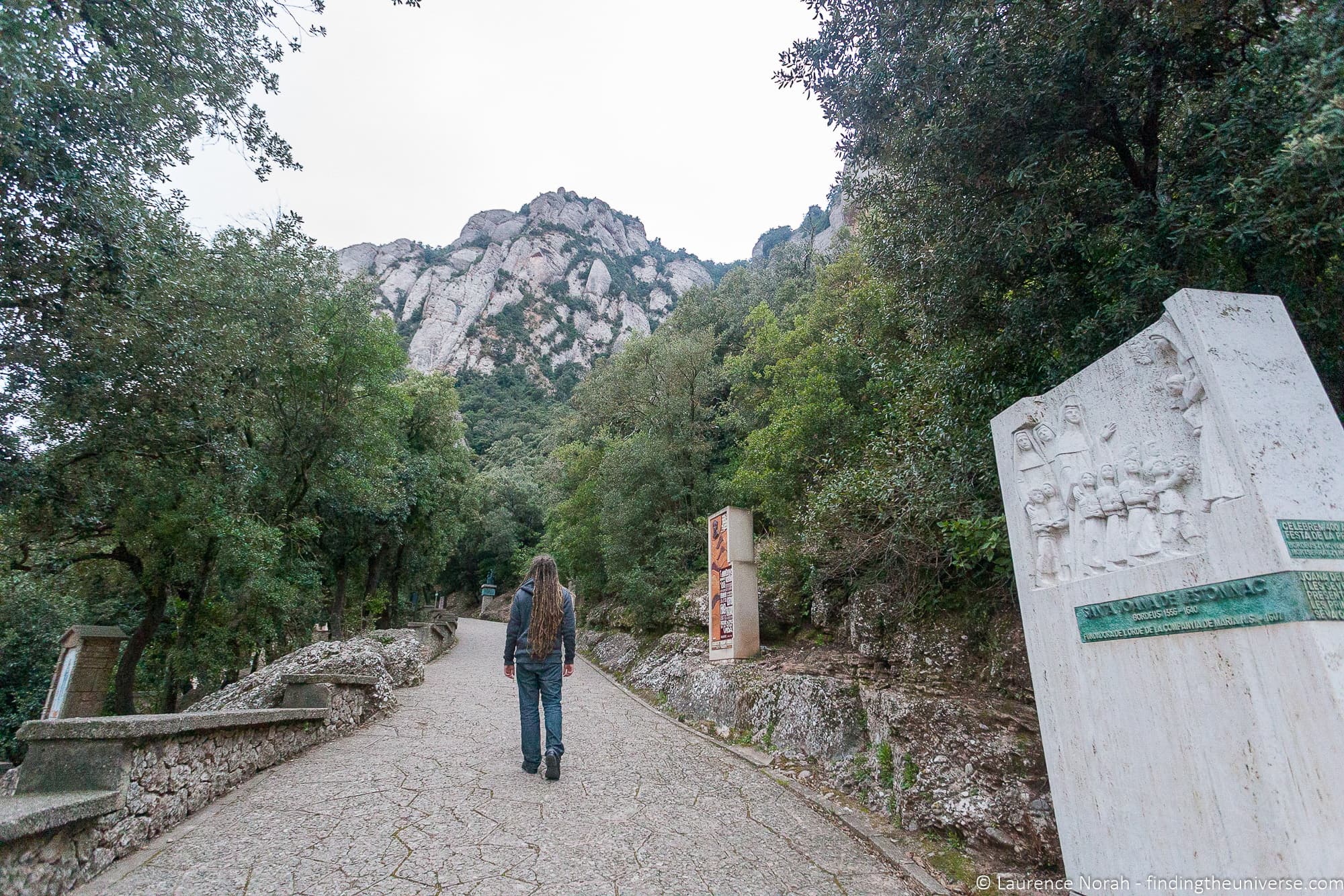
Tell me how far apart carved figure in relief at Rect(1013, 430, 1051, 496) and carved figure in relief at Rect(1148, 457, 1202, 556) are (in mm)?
815

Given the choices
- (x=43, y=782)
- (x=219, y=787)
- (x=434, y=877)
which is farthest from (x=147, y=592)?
(x=434, y=877)

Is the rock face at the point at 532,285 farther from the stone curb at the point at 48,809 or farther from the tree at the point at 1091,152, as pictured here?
the stone curb at the point at 48,809

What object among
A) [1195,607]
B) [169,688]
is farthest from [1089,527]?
[169,688]

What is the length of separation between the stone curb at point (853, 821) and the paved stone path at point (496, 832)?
10 centimetres

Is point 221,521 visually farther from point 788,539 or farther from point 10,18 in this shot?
point 788,539

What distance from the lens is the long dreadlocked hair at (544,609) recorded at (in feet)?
16.4

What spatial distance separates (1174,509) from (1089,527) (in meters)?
0.55

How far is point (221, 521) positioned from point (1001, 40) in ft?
41.2

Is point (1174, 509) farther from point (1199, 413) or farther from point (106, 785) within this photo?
point (106, 785)

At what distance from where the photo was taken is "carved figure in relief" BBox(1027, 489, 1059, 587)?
3807mm

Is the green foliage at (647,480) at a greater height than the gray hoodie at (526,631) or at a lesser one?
greater

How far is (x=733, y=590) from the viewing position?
898cm

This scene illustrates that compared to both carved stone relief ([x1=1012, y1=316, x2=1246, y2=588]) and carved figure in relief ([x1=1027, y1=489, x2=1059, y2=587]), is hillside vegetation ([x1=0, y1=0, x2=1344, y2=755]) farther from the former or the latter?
carved figure in relief ([x1=1027, y1=489, x2=1059, y2=587])

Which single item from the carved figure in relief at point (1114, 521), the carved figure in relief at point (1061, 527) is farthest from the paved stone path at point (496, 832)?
the carved figure in relief at point (1114, 521)
